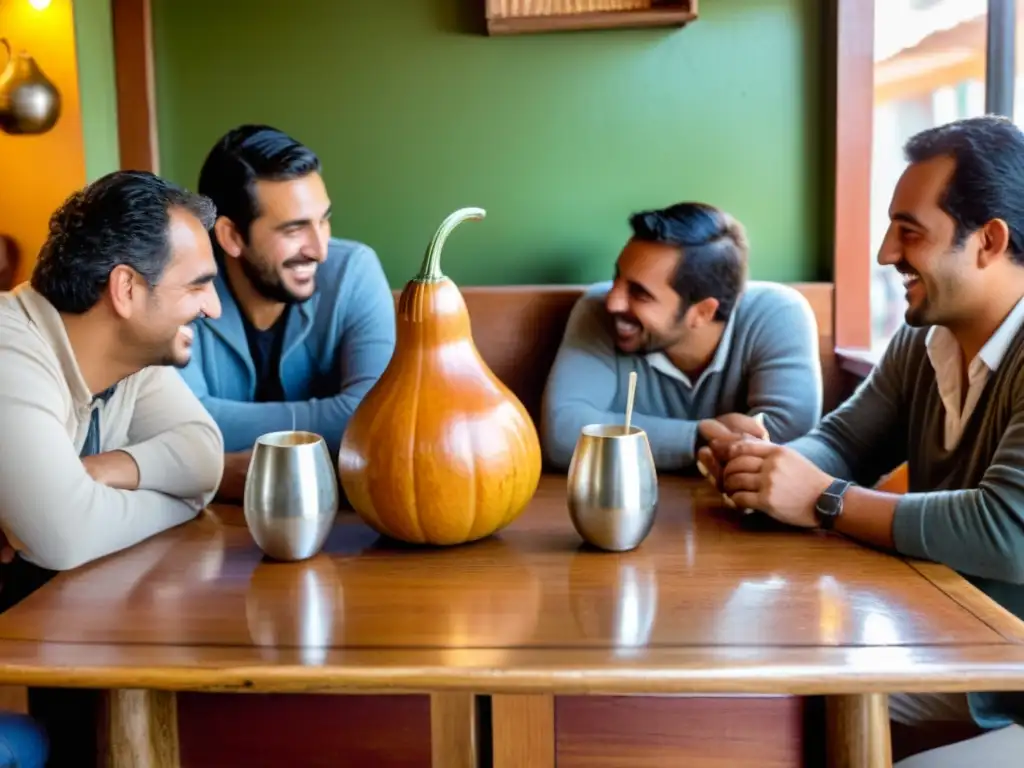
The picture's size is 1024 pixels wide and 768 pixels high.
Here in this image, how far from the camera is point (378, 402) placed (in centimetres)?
117

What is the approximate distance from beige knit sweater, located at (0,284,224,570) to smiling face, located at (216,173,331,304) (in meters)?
0.48

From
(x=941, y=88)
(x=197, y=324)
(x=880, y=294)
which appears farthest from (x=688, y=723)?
(x=941, y=88)

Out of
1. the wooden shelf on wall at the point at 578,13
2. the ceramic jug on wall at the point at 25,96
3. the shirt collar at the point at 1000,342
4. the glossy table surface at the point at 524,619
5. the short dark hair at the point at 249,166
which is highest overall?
the wooden shelf on wall at the point at 578,13

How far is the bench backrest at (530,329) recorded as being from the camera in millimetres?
2311

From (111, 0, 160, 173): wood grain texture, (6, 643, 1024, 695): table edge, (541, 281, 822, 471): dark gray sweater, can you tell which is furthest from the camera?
(111, 0, 160, 173): wood grain texture

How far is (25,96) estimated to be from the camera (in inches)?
90.0

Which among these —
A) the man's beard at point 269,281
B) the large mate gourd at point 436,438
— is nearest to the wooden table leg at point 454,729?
the large mate gourd at point 436,438

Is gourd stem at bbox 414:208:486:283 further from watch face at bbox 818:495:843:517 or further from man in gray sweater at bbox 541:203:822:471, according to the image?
man in gray sweater at bbox 541:203:822:471

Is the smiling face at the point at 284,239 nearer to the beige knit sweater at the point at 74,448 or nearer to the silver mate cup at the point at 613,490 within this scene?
the beige knit sweater at the point at 74,448

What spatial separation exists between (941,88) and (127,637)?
8.59 feet

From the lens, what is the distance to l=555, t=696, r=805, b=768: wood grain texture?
0.97 meters

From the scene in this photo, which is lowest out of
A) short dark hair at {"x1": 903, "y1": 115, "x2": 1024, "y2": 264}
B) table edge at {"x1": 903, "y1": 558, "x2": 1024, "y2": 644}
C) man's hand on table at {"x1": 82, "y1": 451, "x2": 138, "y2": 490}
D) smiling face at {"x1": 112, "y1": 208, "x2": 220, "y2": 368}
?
table edge at {"x1": 903, "y1": 558, "x2": 1024, "y2": 644}

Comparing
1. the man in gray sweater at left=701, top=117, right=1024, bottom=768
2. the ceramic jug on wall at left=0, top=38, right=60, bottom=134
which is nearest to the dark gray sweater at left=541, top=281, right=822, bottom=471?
the man in gray sweater at left=701, top=117, right=1024, bottom=768

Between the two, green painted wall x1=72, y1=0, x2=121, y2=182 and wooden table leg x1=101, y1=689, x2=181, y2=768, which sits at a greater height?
green painted wall x1=72, y1=0, x2=121, y2=182
